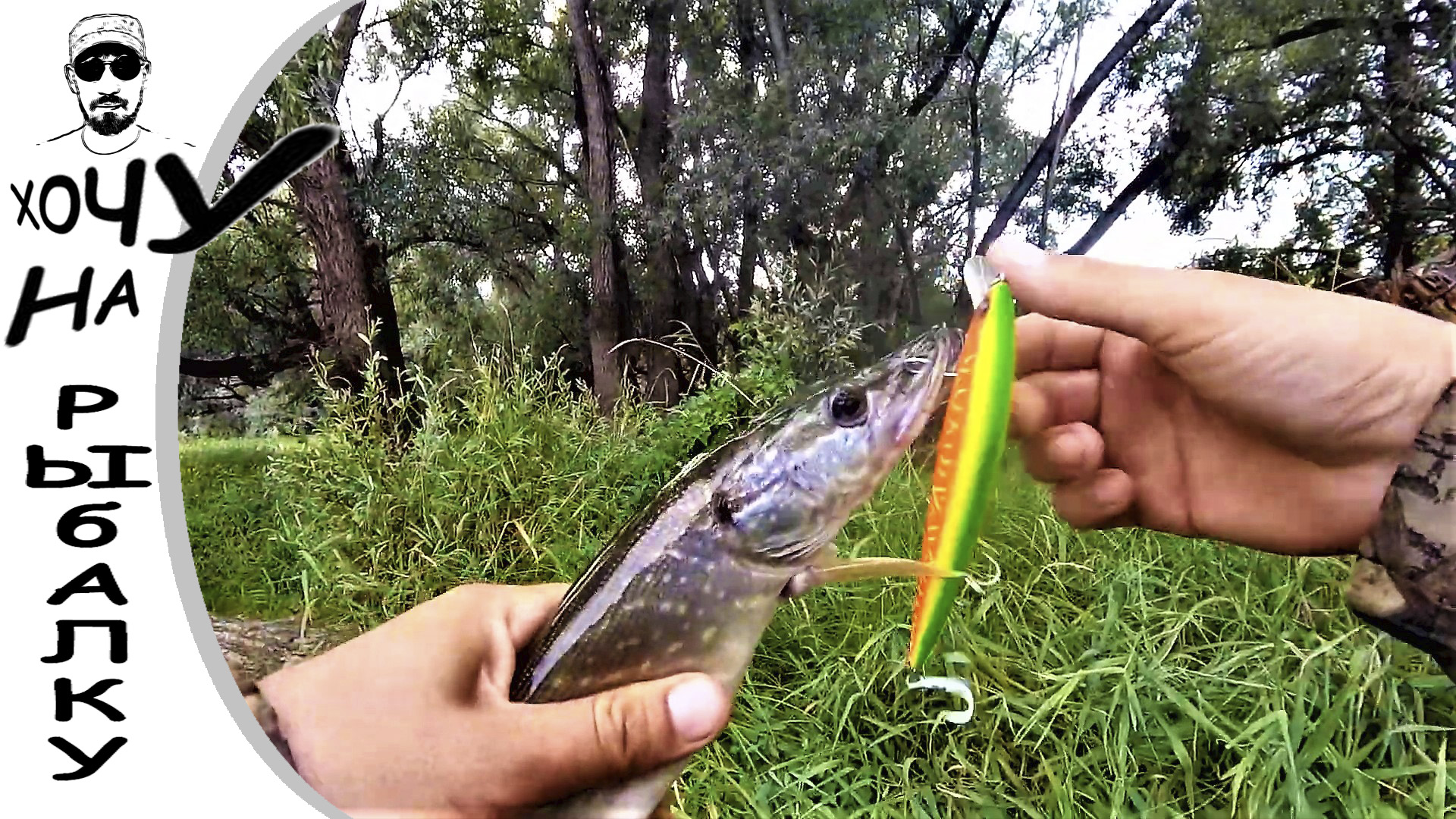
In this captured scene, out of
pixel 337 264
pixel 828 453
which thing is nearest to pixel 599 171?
pixel 337 264

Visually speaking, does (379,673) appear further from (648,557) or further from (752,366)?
(752,366)

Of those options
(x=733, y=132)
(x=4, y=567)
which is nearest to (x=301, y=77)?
→ (x=733, y=132)

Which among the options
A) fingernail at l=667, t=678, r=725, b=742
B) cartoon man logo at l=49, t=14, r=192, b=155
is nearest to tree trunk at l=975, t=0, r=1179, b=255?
fingernail at l=667, t=678, r=725, b=742

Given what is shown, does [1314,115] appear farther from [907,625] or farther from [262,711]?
[262,711]

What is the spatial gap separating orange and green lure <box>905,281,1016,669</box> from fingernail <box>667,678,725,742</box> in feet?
0.66

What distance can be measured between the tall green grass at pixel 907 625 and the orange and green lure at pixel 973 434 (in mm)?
41

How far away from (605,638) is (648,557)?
0.07 meters

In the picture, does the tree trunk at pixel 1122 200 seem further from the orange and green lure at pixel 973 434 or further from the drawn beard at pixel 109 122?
the drawn beard at pixel 109 122

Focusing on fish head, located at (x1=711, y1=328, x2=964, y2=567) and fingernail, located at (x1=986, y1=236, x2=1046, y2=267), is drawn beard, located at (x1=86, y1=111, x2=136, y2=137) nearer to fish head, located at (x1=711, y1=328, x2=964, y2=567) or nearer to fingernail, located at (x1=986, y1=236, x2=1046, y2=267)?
fish head, located at (x1=711, y1=328, x2=964, y2=567)

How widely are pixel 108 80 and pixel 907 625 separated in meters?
0.97

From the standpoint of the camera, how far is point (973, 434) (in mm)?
600

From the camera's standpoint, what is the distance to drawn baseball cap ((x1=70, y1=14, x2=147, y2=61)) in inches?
31.1

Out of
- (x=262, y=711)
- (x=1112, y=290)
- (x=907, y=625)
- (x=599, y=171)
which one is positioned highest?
(x=599, y=171)

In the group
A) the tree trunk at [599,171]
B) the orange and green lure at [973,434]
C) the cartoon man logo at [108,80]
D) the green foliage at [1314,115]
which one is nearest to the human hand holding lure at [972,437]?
the orange and green lure at [973,434]
